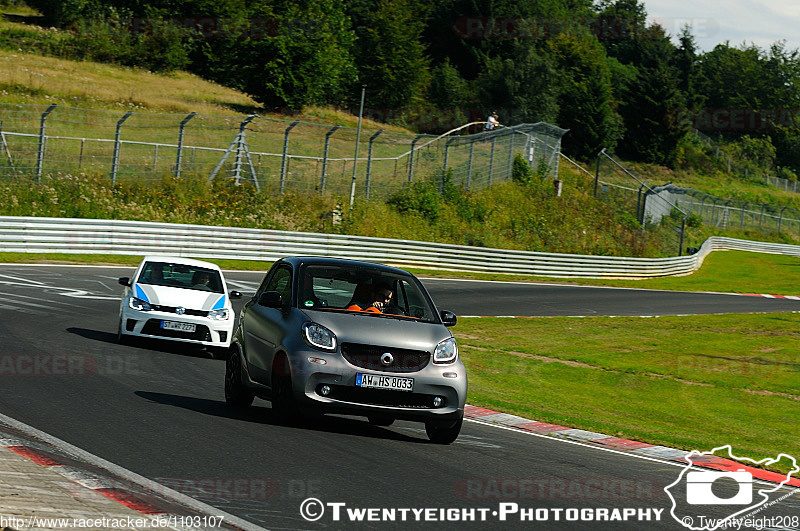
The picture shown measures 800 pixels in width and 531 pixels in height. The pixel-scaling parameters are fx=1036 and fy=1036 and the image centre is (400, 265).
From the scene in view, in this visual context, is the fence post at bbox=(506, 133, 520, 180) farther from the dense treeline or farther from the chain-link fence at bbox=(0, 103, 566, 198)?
the dense treeline

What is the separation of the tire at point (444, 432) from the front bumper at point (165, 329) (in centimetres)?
666

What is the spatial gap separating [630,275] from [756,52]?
362 ft

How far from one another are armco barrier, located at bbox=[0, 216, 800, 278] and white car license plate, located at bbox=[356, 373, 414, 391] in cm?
2249

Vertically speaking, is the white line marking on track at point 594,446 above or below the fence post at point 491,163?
below

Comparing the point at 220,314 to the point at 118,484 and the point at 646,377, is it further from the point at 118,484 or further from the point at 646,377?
the point at 118,484

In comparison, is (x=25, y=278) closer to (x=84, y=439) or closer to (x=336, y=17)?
(x=84, y=439)

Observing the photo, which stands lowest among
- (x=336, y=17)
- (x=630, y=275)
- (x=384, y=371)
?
(x=630, y=275)

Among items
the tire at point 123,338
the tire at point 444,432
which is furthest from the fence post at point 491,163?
the tire at point 444,432

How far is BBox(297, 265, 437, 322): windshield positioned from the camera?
998 cm

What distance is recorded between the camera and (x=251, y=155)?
39.6 m

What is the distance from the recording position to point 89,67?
70.6m

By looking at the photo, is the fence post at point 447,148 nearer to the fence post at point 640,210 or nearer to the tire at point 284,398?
the fence post at point 640,210

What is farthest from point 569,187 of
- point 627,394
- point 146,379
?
point 146,379

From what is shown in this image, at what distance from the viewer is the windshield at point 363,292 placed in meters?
9.98
